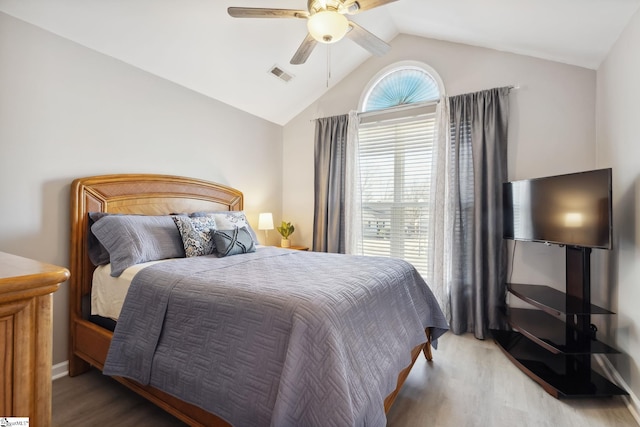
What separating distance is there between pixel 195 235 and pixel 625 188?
122 inches

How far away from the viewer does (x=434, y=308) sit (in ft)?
7.47

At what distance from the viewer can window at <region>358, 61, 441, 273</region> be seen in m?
3.42

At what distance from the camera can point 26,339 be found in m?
0.61

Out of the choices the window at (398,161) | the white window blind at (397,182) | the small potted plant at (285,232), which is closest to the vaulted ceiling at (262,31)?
the window at (398,161)

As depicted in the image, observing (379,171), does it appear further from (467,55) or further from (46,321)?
(46,321)

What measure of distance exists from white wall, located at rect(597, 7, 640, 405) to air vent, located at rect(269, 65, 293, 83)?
2842mm

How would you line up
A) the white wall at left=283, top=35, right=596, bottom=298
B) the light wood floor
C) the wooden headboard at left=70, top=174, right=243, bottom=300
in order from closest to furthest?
the light wood floor < the wooden headboard at left=70, top=174, right=243, bottom=300 < the white wall at left=283, top=35, right=596, bottom=298

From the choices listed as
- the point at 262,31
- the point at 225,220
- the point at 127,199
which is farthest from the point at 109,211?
the point at 262,31

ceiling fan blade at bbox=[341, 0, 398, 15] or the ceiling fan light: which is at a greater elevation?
ceiling fan blade at bbox=[341, 0, 398, 15]

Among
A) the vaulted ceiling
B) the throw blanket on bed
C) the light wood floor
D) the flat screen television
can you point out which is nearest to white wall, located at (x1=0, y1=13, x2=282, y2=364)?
the vaulted ceiling

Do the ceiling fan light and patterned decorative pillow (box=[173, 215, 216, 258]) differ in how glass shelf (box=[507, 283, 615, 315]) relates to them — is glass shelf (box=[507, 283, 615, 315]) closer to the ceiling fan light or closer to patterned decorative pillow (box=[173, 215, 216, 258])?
the ceiling fan light

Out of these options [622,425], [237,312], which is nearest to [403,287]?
[237,312]

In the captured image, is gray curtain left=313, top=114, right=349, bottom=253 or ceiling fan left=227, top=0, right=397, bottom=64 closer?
ceiling fan left=227, top=0, right=397, bottom=64

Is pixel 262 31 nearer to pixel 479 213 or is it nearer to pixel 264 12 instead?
pixel 264 12
